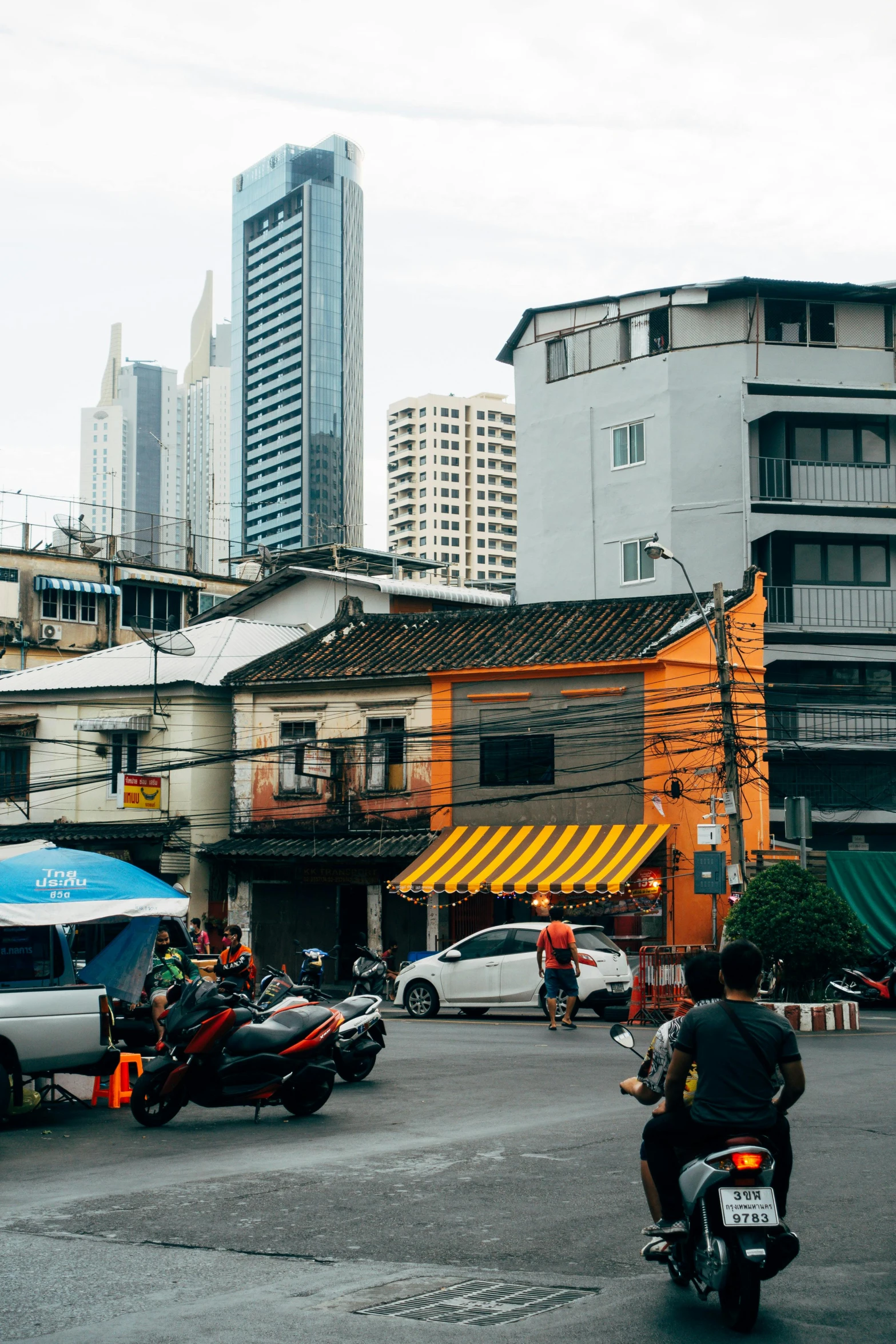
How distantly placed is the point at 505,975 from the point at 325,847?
1274 cm

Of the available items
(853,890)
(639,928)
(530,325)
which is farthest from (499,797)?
(530,325)

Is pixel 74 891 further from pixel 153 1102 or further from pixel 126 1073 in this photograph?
pixel 153 1102

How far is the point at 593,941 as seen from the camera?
2316 cm

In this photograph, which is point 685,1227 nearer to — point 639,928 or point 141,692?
point 639,928

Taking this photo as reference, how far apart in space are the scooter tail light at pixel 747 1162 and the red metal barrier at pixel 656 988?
48.4 feet

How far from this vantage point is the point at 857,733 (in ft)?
144

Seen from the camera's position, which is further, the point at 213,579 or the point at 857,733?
the point at 213,579

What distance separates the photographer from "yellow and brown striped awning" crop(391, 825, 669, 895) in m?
30.4

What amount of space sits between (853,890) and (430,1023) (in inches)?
428

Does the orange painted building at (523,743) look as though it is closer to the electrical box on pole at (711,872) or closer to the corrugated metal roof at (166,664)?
the corrugated metal roof at (166,664)

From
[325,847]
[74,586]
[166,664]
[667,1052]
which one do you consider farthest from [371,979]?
[74,586]

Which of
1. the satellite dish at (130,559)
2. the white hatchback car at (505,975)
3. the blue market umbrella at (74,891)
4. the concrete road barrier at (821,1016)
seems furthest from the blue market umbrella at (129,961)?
the satellite dish at (130,559)

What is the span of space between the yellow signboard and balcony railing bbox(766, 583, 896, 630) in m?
18.4

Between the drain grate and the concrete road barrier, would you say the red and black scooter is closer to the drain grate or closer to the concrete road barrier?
the drain grate
